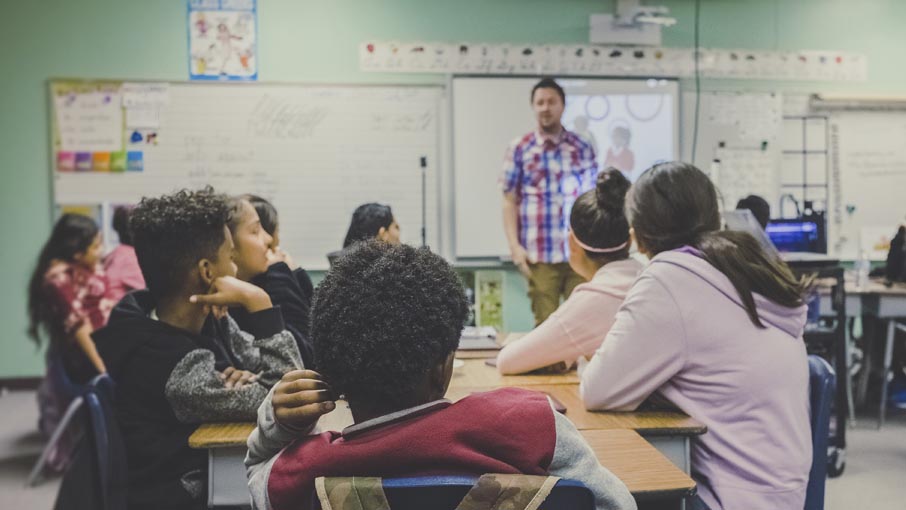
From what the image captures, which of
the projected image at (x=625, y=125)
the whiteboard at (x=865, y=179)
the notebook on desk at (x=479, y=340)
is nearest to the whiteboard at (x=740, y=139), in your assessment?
the projected image at (x=625, y=125)

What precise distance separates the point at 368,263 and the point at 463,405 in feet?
0.70

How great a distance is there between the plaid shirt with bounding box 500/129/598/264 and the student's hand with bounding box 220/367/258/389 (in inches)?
119

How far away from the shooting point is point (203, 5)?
199 inches

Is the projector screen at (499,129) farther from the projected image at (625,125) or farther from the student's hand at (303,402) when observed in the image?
the student's hand at (303,402)

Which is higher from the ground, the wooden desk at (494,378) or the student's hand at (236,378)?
the student's hand at (236,378)

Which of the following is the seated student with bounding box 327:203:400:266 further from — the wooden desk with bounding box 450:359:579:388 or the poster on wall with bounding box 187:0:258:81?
the poster on wall with bounding box 187:0:258:81

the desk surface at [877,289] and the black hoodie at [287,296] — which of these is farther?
the desk surface at [877,289]

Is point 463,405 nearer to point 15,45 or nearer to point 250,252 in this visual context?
point 250,252

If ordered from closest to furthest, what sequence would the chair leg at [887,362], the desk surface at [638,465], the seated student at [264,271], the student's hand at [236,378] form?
the desk surface at [638,465], the student's hand at [236,378], the seated student at [264,271], the chair leg at [887,362]

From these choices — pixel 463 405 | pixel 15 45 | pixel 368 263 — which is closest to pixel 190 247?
pixel 368 263

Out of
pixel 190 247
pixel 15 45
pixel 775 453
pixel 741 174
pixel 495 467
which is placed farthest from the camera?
pixel 741 174

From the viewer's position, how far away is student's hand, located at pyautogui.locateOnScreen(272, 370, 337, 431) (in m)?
1.00

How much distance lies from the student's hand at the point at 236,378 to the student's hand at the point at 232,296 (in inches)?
6.0

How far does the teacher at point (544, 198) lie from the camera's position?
4.50 meters
